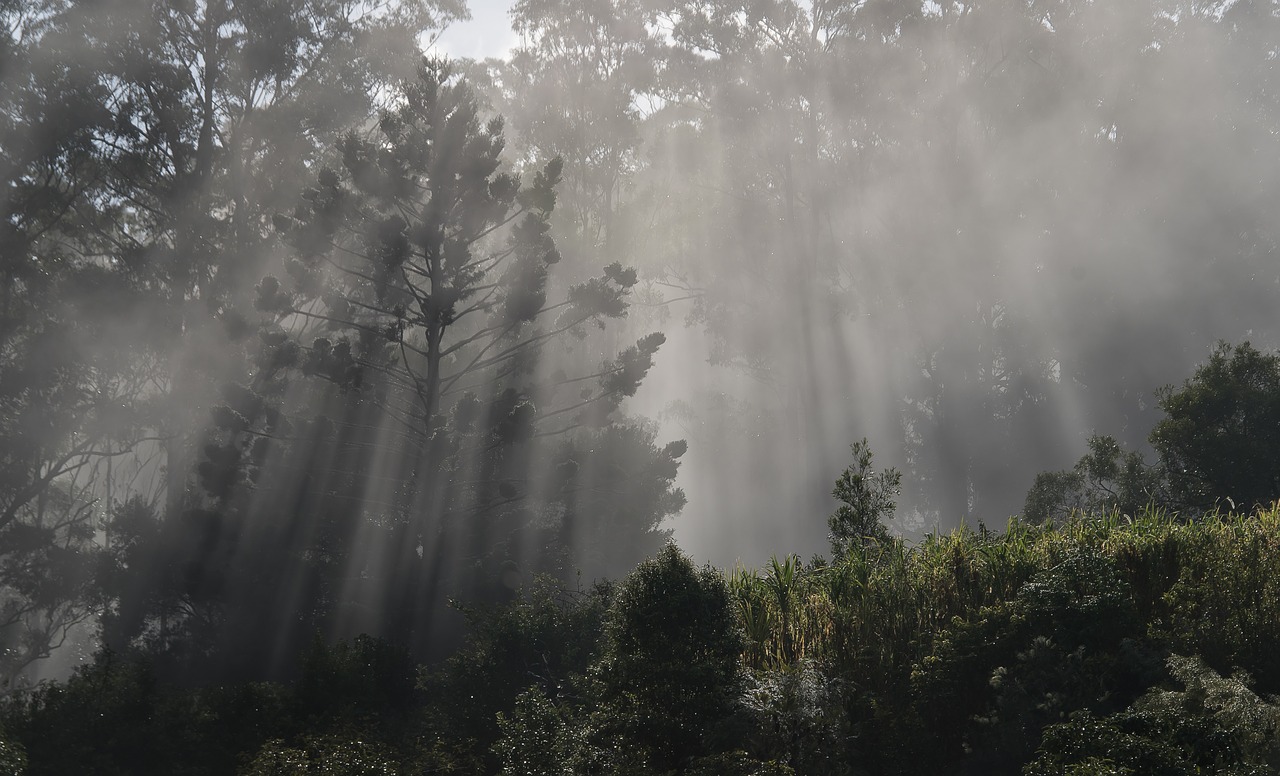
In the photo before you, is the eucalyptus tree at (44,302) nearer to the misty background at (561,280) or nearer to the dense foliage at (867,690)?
the misty background at (561,280)

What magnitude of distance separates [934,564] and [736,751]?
3.05 metres

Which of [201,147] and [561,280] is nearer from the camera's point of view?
[201,147]

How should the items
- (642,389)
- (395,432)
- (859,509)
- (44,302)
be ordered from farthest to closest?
(642,389) < (44,302) < (395,432) < (859,509)

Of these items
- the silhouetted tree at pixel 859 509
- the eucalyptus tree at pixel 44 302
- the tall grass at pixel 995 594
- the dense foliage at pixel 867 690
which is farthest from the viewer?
the eucalyptus tree at pixel 44 302

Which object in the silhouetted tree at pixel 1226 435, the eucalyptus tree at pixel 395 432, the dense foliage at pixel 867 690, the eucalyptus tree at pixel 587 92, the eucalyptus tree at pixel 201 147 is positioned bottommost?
the dense foliage at pixel 867 690

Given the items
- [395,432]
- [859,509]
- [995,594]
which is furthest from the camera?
[395,432]

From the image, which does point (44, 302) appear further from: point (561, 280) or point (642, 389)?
point (642, 389)

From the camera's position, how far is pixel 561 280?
30766 millimetres

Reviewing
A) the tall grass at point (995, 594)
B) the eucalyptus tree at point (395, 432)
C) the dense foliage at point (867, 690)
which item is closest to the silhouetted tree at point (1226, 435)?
the tall grass at point (995, 594)

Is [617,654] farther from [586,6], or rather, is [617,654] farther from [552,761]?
[586,6]

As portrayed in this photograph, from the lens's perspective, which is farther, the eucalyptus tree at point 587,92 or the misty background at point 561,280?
the eucalyptus tree at point 587,92

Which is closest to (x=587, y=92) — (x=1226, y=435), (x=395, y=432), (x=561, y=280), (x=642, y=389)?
(x=561, y=280)

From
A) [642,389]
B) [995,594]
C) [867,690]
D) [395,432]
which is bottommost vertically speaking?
[867,690]

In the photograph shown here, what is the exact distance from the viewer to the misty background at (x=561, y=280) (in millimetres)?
18594
